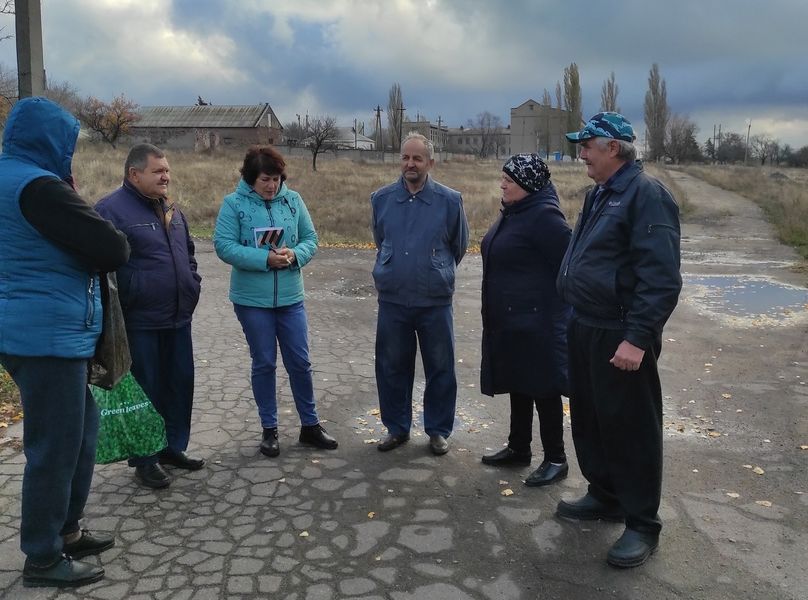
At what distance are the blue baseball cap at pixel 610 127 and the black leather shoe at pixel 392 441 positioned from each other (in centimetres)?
249

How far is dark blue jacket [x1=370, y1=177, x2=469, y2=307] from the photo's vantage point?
4.57 m

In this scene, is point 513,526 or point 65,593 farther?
point 513,526

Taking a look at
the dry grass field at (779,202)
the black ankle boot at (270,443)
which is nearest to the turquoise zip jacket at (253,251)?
the black ankle boot at (270,443)

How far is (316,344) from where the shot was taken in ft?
25.0

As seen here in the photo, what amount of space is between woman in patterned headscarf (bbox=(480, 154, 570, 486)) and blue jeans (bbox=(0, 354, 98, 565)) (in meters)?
2.45

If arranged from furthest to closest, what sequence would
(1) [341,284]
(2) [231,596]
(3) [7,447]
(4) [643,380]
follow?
(1) [341,284]
(3) [7,447]
(4) [643,380]
(2) [231,596]

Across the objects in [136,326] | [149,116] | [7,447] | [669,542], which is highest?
[149,116]

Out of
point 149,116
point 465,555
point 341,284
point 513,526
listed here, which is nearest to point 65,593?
point 465,555

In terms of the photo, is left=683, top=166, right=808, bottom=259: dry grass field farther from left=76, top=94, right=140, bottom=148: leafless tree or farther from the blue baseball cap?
left=76, top=94, right=140, bottom=148: leafless tree

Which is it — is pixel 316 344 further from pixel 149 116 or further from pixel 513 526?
pixel 149 116

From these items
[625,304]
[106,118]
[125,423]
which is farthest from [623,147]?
[106,118]

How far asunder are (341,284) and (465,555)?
326 inches

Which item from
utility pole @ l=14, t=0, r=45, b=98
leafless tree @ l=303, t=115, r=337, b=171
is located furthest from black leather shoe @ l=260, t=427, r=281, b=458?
leafless tree @ l=303, t=115, r=337, b=171

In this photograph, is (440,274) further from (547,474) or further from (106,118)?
(106,118)
